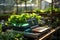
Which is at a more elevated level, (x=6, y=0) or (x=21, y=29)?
(x=6, y=0)

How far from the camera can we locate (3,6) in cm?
463

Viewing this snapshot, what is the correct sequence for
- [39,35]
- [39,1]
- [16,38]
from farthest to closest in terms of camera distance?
1. [39,1]
2. [39,35]
3. [16,38]

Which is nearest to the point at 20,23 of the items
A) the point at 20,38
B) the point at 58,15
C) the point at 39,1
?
the point at 20,38

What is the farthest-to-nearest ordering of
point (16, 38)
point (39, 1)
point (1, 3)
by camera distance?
point (39, 1), point (1, 3), point (16, 38)

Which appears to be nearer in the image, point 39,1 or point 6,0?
point 6,0

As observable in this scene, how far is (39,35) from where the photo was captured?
2885mm

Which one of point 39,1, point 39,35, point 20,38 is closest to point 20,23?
point 39,35

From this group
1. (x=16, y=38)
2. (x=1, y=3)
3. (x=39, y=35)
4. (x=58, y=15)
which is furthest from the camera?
(x=58, y=15)

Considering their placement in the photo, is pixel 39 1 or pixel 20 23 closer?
pixel 20 23

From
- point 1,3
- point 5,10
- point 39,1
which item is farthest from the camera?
point 39,1

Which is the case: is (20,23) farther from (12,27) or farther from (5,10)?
(5,10)

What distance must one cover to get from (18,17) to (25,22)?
0.16m

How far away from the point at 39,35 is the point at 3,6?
6.68ft

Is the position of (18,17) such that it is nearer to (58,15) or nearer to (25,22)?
(25,22)
